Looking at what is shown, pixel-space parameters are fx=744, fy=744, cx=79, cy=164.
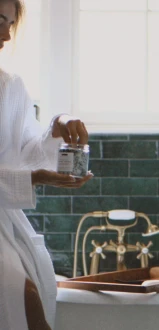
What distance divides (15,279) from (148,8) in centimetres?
180

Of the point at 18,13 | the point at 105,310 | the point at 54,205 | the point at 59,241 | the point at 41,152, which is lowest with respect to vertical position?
the point at 105,310

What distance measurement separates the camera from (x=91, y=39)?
3.50 meters

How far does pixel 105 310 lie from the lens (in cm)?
258

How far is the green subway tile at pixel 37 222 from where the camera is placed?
344 centimetres

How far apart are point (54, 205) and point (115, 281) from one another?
2.07 ft

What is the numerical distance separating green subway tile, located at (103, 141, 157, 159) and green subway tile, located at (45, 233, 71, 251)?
0.42m

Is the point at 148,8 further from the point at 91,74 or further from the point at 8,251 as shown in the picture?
the point at 8,251

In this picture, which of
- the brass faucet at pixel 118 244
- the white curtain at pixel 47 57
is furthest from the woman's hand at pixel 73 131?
the white curtain at pixel 47 57

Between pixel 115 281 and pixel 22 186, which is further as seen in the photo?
pixel 115 281

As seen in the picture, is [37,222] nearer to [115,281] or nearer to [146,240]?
[146,240]

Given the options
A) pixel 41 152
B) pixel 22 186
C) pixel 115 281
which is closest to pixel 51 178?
pixel 22 186

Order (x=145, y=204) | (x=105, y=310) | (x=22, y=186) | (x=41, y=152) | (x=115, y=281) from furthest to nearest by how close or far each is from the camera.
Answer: (x=145, y=204), (x=115, y=281), (x=105, y=310), (x=41, y=152), (x=22, y=186)

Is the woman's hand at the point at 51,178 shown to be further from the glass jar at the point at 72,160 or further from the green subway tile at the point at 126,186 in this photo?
the green subway tile at the point at 126,186

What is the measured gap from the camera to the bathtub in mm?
2562
